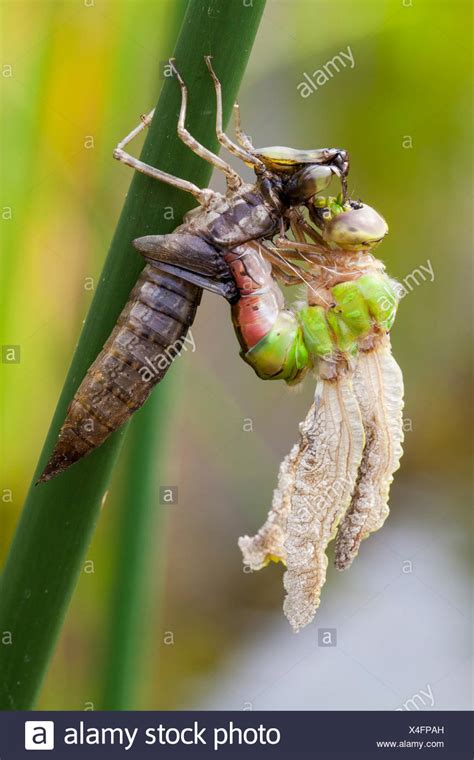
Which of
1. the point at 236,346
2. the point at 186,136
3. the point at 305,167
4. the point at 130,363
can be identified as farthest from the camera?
the point at 236,346

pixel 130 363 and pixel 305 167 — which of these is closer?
pixel 130 363

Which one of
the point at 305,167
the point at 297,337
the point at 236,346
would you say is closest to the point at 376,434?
the point at 297,337

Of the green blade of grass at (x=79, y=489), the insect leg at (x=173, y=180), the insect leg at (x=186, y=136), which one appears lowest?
the green blade of grass at (x=79, y=489)

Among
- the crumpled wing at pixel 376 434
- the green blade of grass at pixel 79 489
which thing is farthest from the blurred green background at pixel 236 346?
the crumpled wing at pixel 376 434

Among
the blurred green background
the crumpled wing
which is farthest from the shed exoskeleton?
the blurred green background

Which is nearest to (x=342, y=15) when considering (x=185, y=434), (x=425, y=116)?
(x=425, y=116)

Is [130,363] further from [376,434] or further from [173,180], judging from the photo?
[376,434]

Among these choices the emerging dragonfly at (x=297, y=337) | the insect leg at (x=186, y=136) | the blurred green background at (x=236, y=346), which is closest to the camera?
the insect leg at (x=186, y=136)

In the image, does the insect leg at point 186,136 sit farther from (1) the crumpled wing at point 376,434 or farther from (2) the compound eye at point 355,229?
(1) the crumpled wing at point 376,434
